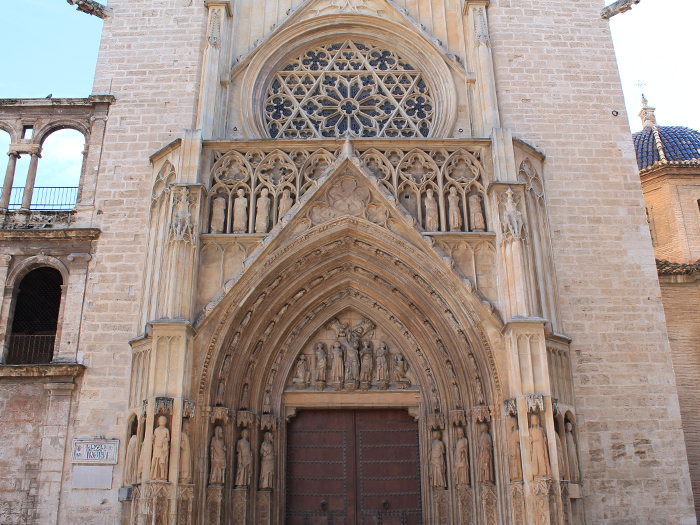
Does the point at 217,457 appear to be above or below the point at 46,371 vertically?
below

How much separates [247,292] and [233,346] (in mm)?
902

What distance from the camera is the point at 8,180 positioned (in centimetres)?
1352

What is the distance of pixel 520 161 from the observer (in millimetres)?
12625

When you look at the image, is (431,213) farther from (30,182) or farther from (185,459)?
(30,182)

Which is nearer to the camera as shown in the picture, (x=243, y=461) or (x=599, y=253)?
(x=243, y=461)

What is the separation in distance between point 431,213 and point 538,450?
4251 mm

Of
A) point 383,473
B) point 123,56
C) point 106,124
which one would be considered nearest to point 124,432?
point 383,473

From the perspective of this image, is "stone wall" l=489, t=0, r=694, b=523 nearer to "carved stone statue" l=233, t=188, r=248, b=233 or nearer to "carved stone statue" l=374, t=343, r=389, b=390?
"carved stone statue" l=374, t=343, r=389, b=390

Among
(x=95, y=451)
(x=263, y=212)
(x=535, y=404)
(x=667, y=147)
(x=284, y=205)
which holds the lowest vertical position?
(x=95, y=451)

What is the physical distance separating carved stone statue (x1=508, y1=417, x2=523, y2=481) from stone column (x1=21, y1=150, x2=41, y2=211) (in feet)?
30.8

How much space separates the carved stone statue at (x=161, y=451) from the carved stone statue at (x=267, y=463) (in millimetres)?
1919

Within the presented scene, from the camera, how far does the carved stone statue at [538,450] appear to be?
32.8 feet

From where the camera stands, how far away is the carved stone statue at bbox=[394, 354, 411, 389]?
12.4 metres

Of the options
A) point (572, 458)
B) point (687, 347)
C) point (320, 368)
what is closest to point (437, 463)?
→ point (572, 458)
